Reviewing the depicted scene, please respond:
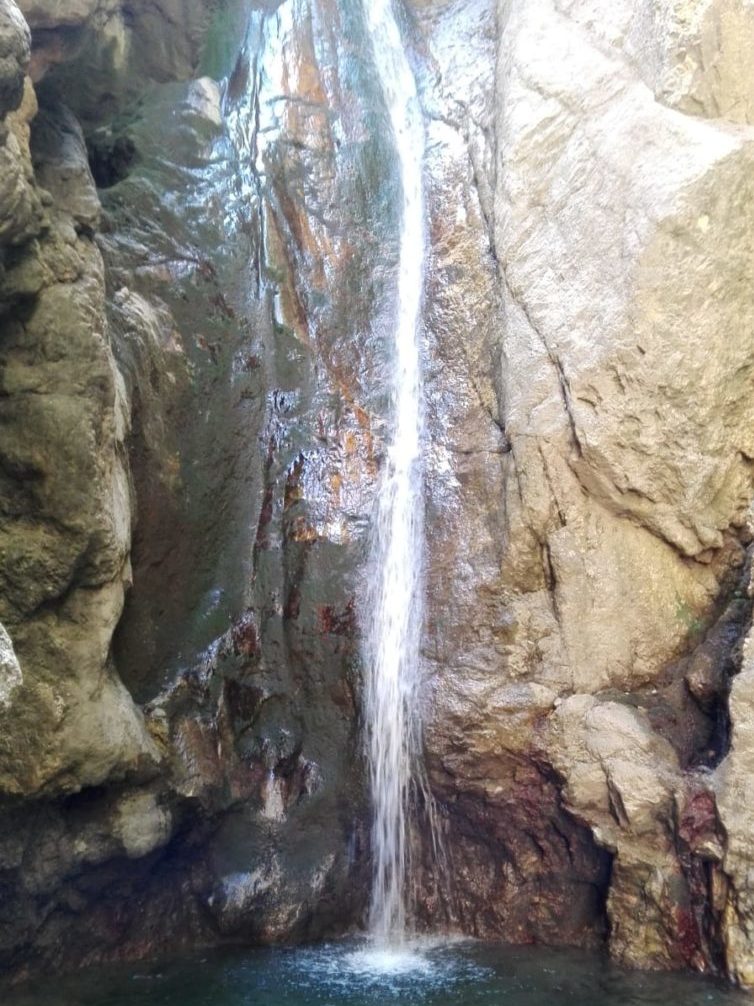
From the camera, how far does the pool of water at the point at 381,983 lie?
15.2ft

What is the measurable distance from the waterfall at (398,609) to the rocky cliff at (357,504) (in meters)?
0.13

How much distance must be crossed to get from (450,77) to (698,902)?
281 inches

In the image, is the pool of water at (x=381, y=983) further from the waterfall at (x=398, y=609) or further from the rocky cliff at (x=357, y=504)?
the waterfall at (x=398, y=609)

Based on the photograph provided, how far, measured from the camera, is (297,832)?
5.68 m

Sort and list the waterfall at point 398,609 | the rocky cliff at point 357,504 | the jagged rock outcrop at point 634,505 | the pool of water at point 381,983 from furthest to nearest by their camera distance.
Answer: the waterfall at point 398,609 < the jagged rock outcrop at point 634,505 < the rocky cliff at point 357,504 < the pool of water at point 381,983

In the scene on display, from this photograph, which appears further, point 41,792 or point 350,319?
point 350,319

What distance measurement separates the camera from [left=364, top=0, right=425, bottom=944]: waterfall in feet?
19.1

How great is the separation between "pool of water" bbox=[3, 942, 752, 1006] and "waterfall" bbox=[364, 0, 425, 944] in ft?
1.69

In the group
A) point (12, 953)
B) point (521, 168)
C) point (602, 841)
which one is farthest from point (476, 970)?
point (521, 168)

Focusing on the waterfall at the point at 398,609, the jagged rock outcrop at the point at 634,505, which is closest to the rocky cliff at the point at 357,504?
the jagged rock outcrop at the point at 634,505

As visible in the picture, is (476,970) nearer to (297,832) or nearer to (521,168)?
(297,832)

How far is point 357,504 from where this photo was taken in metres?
6.59

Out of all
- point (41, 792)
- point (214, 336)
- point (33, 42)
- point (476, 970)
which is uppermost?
point (33, 42)

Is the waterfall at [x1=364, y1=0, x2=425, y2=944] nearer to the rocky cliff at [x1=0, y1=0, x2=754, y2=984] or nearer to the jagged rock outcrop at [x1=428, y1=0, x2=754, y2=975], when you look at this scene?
the rocky cliff at [x1=0, y1=0, x2=754, y2=984]
